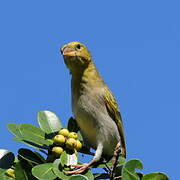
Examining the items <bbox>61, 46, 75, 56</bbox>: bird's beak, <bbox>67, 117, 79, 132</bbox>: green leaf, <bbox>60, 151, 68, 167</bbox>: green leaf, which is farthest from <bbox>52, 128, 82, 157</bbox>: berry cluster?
<bbox>61, 46, 75, 56</bbox>: bird's beak

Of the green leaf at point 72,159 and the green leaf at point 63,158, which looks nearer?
the green leaf at point 63,158

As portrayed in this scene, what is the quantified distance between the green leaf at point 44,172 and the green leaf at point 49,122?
0.92 m

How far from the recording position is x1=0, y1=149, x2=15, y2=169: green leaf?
4.18 metres

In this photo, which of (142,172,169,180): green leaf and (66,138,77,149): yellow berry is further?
(66,138,77,149): yellow berry

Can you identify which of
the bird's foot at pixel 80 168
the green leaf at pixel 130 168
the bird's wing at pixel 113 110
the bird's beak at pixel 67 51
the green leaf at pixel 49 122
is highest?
the bird's beak at pixel 67 51

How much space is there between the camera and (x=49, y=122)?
4.98 metres

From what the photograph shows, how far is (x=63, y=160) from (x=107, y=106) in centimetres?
169

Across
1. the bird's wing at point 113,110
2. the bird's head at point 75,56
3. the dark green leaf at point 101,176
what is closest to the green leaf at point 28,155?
the dark green leaf at point 101,176

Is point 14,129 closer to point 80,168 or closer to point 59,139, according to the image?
point 59,139

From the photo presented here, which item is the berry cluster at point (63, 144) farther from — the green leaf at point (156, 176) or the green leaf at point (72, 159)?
the green leaf at point (156, 176)

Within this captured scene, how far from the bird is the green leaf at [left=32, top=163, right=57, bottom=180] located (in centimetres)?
132

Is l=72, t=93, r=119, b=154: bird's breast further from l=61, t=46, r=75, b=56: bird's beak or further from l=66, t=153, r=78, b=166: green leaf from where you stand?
l=66, t=153, r=78, b=166: green leaf

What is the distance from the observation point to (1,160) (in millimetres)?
4188

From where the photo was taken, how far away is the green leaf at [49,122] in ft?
16.2
